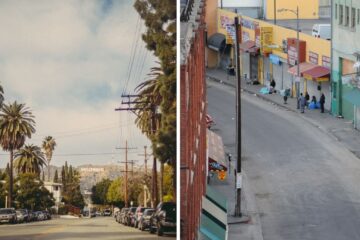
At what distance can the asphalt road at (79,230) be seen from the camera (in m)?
6.21

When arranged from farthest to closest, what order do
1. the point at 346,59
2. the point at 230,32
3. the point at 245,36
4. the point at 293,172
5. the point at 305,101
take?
the point at 230,32, the point at 245,36, the point at 305,101, the point at 346,59, the point at 293,172

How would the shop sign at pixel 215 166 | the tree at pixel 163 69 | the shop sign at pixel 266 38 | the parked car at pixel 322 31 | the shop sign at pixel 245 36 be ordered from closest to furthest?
the tree at pixel 163 69
the shop sign at pixel 215 166
the parked car at pixel 322 31
the shop sign at pixel 266 38
the shop sign at pixel 245 36

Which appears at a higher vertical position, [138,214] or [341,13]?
[341,13]

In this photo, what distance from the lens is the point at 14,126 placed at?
19.7 ft

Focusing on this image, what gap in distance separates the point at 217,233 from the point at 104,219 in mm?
14043

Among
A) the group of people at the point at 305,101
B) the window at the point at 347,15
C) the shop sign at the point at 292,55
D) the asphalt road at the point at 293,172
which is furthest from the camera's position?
the shop sign at the point at 292,55

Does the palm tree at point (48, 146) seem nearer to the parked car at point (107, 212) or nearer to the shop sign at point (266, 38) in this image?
the parked car at point (107, 212)

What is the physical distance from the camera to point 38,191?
6.16 metres

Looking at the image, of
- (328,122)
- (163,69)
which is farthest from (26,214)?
(328,122)

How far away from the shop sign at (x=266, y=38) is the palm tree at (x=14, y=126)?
5171 centimetres

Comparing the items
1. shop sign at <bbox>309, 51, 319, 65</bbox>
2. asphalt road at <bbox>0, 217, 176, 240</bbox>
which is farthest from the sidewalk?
asphalt road at <bbox>0, 217, 176, 240</bbox>

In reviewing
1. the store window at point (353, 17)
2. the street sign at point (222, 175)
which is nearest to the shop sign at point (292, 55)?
the store window at point (353, 17)

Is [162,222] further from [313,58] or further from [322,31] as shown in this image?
[322,31]

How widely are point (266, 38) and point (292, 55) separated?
5031 millimetres
